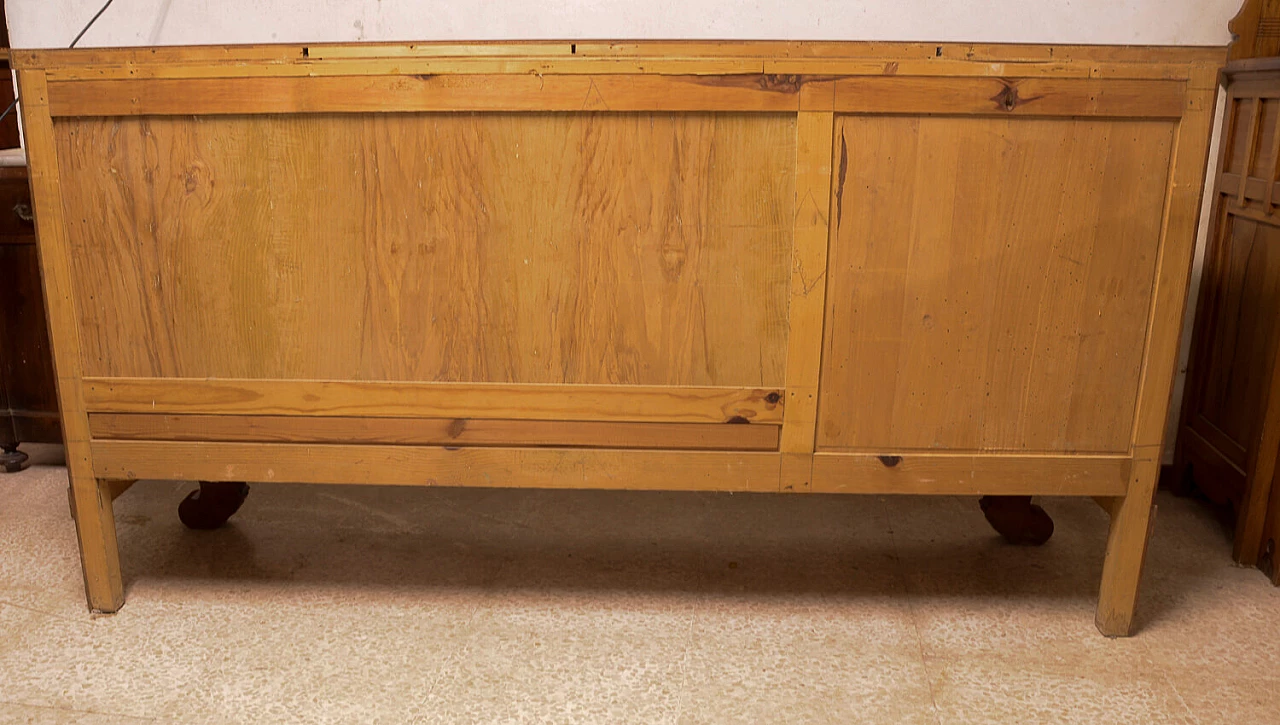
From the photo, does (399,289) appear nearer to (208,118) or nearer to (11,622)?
(208,118)

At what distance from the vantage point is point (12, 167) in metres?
2.34

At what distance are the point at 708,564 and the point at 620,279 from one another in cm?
77

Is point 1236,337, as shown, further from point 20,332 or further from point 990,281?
point 20,332

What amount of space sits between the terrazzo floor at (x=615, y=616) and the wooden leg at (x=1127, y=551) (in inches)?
1.7

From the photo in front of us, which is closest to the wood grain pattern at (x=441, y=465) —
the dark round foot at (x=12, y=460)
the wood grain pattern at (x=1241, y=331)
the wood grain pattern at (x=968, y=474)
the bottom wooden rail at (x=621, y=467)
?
the bottom wooden rail at (x=621, y=467)

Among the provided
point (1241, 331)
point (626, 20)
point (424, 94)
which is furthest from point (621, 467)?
point (1241, 331)

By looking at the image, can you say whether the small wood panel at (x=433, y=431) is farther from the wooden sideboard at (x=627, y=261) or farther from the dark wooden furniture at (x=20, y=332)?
the dark wooden furniture at (x=20, y=332)

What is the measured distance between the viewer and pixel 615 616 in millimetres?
1905

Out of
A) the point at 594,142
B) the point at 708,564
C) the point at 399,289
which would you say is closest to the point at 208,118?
the point at 399,289

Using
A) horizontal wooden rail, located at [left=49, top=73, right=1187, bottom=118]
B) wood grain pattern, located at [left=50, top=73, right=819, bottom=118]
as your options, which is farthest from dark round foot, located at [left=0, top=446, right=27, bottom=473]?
horizontal wooden rail, located at [left=49, top=73, right=1187, bottom=118]

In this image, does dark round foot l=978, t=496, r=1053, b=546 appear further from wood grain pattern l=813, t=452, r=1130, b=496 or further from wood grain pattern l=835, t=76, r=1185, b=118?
wood grain pattern l=835, t=76, r=1185, b=118

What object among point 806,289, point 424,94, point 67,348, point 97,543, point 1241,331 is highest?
point 424,94

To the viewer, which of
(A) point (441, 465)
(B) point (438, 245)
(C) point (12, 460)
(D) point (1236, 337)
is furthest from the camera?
(C) point (12, 460)

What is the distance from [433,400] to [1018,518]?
4.29 ft
